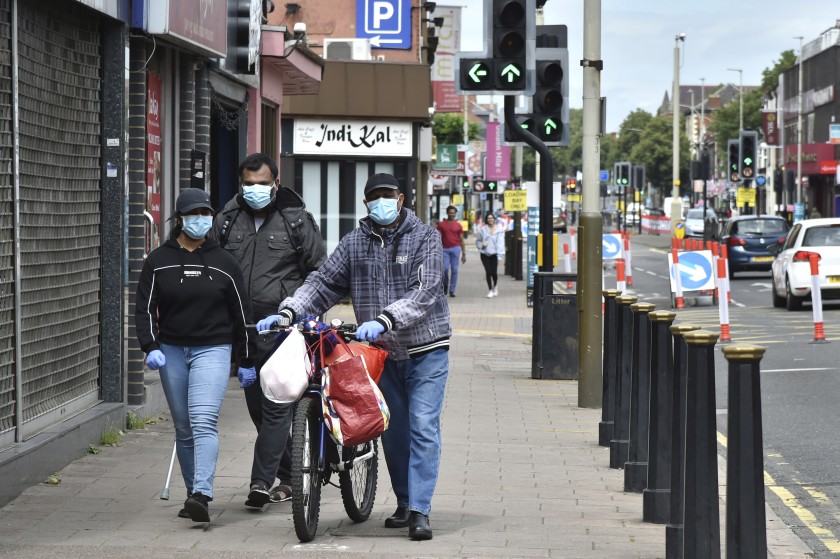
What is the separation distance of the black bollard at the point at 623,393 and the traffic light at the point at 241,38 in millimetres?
4979

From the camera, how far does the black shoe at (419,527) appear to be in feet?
23.7

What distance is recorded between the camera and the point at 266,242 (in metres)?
8.32

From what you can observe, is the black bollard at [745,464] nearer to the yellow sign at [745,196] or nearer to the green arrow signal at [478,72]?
the green arrow signal at [478,72]

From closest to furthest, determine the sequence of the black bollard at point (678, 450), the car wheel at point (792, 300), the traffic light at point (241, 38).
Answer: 1. the black bollard at point (678, 450)
2. the traffic light at point (241, 38)
3. the car wheel at point (792, 300)

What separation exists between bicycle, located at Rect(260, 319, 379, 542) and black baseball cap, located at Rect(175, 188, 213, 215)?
798 mm

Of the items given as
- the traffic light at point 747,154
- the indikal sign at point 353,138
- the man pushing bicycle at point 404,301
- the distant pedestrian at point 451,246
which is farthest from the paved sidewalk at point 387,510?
the traffic light at point 747,154

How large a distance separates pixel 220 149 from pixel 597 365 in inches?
195

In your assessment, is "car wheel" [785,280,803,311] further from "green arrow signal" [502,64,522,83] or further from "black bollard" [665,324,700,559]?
"black bollard" [665,324,700,559]

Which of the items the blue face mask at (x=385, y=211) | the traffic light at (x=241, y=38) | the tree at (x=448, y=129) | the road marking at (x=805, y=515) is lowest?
the road marking at (x=805, y=515)

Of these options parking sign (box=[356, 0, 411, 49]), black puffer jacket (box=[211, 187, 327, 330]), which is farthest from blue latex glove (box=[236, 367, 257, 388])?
parking sign (box=[356, 0, 411, 49])

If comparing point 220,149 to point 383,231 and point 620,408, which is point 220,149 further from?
point 383,231

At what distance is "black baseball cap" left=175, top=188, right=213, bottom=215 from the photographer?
7.60 meters

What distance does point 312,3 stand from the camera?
34031 millimetres

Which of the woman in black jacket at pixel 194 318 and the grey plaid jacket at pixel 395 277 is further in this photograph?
the woman in black jacket at pixel 194 318
